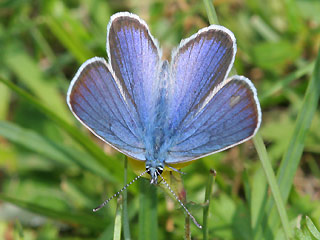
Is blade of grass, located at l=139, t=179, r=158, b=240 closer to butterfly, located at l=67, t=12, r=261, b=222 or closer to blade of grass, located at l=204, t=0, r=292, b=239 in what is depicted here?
butterfly, located at l=67, t=12, r=261, b=222

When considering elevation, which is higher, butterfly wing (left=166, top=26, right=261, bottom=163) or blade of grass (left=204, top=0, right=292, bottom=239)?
butterfly wing (left=166, top=26, right=261, bottom=163)

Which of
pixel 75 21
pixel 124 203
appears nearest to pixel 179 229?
pixel 124 203

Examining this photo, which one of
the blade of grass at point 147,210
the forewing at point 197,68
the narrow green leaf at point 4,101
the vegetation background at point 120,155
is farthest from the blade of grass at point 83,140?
the narrow green leaf at point 4,101

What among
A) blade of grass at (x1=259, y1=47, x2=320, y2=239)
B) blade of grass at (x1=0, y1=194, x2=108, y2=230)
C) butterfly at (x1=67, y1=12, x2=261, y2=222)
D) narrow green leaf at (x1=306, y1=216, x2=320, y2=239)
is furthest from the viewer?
blade of grass at (x1=0, y1=194, x2=108, y2=230)

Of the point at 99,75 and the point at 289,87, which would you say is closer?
the point at 99,75

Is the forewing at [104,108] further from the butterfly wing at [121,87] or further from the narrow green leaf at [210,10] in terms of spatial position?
the narrow green leaf at [210,10]

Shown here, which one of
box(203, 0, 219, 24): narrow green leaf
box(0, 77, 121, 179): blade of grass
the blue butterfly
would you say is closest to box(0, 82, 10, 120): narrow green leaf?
box(0, 77, 121, 179): blade of grass

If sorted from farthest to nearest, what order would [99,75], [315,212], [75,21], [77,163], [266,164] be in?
[75,21] → [77,163] → [315,212] → [99,75] → [266,164]

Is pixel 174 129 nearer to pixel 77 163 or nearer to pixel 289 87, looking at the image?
pixel 77 163

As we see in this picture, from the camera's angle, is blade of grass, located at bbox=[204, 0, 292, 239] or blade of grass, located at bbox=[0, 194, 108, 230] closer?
blade of grass, located at bbox=[204, 0, 292, 239]
